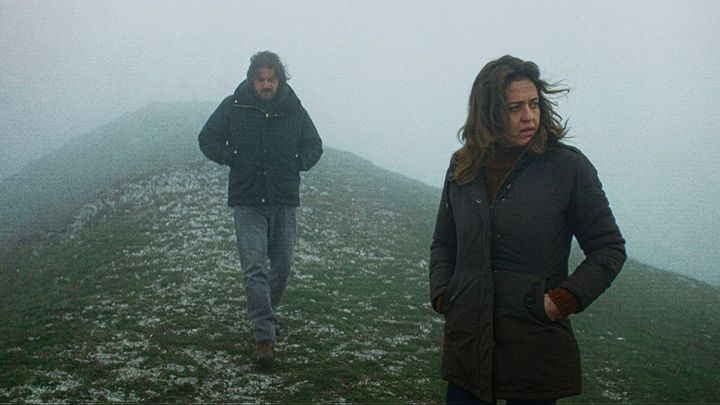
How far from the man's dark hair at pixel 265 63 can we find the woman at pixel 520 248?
5433 mm

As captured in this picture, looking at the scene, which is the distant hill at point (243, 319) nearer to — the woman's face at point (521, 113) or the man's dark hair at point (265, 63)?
the man's dark hair at point (265, 63)

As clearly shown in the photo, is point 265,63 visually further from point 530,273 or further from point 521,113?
point 530,273

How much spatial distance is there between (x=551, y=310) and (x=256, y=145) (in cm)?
648

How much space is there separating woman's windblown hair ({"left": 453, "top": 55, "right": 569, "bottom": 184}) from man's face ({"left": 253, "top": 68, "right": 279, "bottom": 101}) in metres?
5.26

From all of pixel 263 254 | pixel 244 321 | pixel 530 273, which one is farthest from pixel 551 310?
pixel 244 321

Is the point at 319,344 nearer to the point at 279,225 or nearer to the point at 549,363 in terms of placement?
the point at 279,225

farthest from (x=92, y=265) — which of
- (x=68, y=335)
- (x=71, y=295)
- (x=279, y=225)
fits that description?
(x=279, y=225)

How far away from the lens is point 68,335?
1219 cm

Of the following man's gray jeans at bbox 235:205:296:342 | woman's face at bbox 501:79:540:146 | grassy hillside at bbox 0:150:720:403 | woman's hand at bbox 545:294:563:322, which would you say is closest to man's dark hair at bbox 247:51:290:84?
man's gray jeans at bbox 235:205:296:342

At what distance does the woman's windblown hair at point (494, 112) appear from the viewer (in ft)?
16.2

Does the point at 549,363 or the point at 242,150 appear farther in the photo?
the point at 242,150

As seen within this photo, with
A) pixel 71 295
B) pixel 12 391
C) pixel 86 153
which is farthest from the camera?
pixel 86 153

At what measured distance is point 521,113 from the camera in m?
4.87

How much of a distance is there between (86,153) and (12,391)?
6715 centimetres
